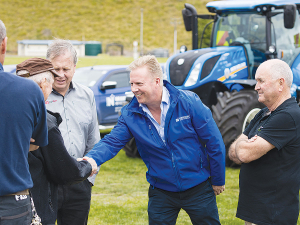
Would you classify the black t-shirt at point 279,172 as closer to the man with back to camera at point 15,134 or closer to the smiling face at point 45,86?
the smiling face at point 45,86

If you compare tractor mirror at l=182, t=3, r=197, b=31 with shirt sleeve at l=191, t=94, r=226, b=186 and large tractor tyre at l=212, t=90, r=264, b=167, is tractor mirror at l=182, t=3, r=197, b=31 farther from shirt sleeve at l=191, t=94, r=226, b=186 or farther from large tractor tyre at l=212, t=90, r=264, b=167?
shirt sleeve at l=191, t=94, r=226, b=186

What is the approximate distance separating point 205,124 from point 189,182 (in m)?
0.44

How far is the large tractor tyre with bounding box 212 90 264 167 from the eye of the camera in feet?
23.2

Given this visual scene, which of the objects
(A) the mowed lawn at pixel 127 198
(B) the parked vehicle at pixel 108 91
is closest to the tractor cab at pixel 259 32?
(A) the mowed lawn at pixel 127 198

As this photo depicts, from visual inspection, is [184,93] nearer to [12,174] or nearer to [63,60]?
[63,60]

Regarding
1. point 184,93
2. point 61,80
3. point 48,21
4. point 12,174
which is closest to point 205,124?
point 184,93

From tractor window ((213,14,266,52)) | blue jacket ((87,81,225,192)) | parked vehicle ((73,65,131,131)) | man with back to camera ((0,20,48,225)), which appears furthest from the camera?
parked vehicle ((73,65,131,131))

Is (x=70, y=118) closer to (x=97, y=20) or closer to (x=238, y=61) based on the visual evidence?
(x=238, y=61)

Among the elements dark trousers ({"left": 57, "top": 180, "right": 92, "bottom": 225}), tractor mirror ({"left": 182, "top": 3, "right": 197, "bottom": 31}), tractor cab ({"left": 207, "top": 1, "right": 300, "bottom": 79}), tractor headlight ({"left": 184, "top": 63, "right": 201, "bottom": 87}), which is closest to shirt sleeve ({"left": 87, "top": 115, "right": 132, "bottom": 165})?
dark trousers ({"left": 57, "top": 180, "right": 92, "bottom": 225})

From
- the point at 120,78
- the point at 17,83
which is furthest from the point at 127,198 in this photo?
the point at 120,78

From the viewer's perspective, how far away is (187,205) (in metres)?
3.02

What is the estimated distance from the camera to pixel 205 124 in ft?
9.88

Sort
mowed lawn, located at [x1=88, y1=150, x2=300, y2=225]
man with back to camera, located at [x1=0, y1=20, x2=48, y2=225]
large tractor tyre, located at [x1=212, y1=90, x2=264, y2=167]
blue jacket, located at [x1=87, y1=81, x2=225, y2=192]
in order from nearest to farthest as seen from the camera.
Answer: man with back to camera, located at [x1=0, y1=20, x2=48, y2=225] < blue jacket, located at [x1=87, y1=81, x2=225, y2=192] < mowed lawn, located at [x1=88, y1=150, x2=300, y2=225] < large tractor tyre, located at [x1=212, y1=90, x2=264, y2=167]

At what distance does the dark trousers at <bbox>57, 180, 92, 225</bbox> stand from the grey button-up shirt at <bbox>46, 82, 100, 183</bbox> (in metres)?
0.14
